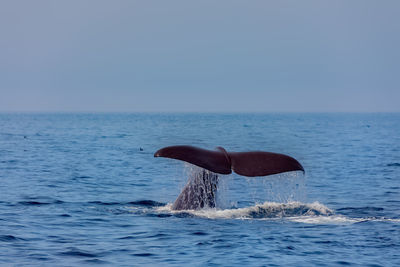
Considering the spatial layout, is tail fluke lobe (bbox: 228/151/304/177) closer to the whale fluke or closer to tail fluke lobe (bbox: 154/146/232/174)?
the whale fluke

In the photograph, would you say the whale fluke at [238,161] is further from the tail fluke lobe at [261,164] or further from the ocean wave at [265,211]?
the ocean wave at [265,211]

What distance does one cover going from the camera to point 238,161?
35.8 ft

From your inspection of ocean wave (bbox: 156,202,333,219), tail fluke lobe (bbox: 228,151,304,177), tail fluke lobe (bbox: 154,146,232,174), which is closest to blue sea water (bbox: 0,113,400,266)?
ocean wave (bbox: 156,202,333,219)

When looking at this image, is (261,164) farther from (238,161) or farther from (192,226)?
(192,226)

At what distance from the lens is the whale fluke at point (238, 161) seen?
34.0 feet

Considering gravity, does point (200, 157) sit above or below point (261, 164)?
above

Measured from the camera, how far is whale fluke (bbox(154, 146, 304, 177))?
10359 mm

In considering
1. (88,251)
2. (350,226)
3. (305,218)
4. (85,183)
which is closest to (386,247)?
(350,226)

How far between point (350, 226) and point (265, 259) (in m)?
3.09

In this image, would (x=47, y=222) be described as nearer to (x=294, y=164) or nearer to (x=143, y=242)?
(x=143, y=242)

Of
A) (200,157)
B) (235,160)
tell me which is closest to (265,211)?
(235,160)

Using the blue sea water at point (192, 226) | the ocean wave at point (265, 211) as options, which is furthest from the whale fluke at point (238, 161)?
the ocean wave at point (265, 211)

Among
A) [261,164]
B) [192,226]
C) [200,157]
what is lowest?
[192,226]

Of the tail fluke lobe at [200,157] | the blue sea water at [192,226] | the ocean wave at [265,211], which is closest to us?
the blue sea water at [192,226]
